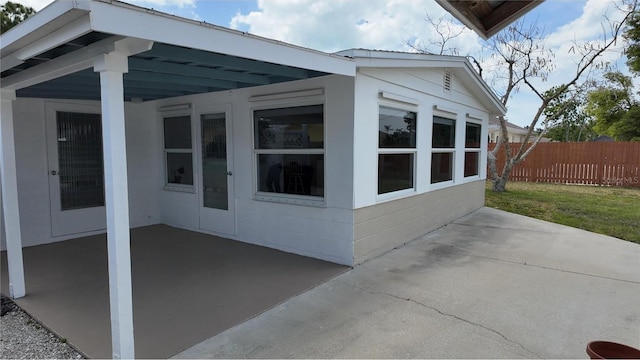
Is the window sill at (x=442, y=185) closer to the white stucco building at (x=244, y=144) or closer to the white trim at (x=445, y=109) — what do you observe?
the white stucco building at (x=244, y=144)

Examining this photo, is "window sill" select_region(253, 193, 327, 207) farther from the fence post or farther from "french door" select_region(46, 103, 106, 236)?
the fence post

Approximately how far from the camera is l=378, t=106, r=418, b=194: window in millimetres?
5355

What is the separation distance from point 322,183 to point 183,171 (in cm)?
309

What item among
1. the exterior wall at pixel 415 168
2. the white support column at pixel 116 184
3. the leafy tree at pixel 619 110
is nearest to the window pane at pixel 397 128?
the exterior wall at pixel 415 168

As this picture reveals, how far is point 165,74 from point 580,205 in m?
10.5

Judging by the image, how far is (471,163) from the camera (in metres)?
8.92

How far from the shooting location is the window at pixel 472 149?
8.48 m

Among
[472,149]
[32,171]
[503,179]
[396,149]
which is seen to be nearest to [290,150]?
[396,149]

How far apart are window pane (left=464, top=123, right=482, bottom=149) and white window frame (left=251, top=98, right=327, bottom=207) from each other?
4638mm

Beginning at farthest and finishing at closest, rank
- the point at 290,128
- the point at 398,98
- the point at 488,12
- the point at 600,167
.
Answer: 1. the point at 600,167
2. the point at 398,98
3. the point at 290,128
4. the point at 488,12

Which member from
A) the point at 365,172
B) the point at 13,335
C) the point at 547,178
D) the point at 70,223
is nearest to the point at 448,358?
the point at 365,172

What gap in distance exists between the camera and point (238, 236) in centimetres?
598

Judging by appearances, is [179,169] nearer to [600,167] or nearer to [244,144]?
[244,144]

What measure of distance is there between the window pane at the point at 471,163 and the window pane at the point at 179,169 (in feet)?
19.2
